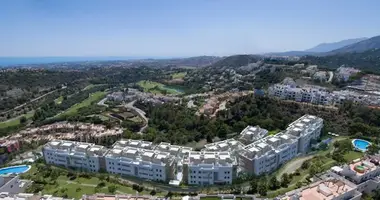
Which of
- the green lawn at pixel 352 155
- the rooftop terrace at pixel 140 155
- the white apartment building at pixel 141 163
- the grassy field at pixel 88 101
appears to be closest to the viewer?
the white apartment building at pixel 141 163

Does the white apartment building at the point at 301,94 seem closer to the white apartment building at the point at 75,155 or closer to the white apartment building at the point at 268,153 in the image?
the white apartment building at the point at 268,153

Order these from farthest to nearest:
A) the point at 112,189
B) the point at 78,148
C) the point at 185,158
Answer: the point at 78,148, the point at 185,158, the point at 112,189

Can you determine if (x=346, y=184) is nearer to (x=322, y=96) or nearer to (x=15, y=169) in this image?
(x=322, y=96)

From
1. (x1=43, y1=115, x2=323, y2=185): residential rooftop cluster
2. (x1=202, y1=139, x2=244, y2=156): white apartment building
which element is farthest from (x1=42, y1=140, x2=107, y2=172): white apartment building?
(x1=202, y1=139, x2=244, y2=156): white apartment building

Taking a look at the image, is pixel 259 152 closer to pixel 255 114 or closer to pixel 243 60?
pixel 255 114

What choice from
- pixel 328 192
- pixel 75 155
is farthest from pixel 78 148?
pixel 328 192

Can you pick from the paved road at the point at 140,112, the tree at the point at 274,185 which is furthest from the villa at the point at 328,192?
the paved road at the point at 140,112

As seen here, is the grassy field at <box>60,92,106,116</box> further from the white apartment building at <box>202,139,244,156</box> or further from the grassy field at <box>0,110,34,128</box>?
the white apartment building at <box>202,139,244,156</box>
